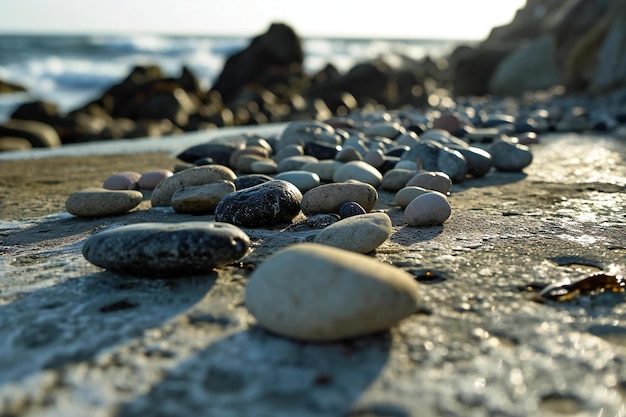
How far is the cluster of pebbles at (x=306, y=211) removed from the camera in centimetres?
106

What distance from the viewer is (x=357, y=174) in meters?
2.50

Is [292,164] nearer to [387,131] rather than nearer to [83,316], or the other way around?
[387,131]

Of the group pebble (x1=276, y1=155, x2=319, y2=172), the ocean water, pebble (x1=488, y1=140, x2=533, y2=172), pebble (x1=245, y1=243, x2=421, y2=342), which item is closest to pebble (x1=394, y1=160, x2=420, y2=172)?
pebble (x1=276, y1=155, x2=319, y2=172)

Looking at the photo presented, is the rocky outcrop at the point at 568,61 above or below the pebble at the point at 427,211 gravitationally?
above

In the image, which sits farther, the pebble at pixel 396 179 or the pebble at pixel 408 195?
the pebble at pixel 396 179

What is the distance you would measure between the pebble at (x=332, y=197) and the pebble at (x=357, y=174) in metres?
0.45

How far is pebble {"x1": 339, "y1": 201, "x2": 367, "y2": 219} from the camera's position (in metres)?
1.90


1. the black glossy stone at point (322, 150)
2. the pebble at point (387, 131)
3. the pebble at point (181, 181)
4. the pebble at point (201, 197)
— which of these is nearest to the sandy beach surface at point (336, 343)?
the pebble at point (201, 197)

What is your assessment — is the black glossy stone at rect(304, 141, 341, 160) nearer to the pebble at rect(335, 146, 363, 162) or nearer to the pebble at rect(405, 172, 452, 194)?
the pebble at rect(335, 146, 363, 162)

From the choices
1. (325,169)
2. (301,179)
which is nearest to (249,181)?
(301,179)

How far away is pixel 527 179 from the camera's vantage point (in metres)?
2.85

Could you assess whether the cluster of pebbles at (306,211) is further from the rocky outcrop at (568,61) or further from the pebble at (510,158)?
the rocky outcrop at (568,61)

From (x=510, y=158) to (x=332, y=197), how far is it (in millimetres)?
1419

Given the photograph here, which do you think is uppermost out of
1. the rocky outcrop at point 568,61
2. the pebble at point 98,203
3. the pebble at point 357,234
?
the rocky outcrop at point 568,61
